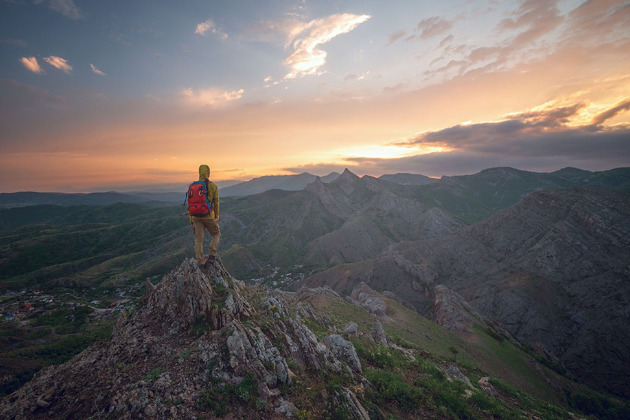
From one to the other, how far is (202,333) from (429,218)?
190131 millimetres

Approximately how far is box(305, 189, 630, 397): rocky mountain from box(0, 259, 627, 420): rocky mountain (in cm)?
6008

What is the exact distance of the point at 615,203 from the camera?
84250 mm

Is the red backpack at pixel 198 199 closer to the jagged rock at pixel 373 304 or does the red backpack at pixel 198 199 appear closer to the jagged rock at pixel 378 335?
the jagged rock at pixel 378 335

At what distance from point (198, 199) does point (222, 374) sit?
7.73 m

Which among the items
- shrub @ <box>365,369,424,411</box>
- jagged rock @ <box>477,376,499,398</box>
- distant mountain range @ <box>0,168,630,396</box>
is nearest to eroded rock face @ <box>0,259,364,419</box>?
shrub @ <box>365,369,424,411</box>

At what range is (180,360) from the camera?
364 inches

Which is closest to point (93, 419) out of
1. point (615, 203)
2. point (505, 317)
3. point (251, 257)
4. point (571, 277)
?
point (505, 317)

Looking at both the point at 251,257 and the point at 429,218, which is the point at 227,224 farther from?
the point at 429,218

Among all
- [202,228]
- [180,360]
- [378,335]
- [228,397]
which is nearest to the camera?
[228,397]

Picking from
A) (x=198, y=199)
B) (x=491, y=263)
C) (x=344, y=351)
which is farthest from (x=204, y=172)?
(x=491, y=263)

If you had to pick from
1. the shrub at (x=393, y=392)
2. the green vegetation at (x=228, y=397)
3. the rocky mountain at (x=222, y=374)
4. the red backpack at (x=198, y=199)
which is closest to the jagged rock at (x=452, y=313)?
the rocky mountain at (x=222, y=374)

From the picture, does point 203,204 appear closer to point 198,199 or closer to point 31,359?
point 198,199

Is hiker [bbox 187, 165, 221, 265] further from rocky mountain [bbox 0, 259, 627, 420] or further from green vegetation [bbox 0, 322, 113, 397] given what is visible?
green vegetation [bbox 0, 322, 113, 397]

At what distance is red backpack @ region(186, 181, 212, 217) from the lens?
12.0m
